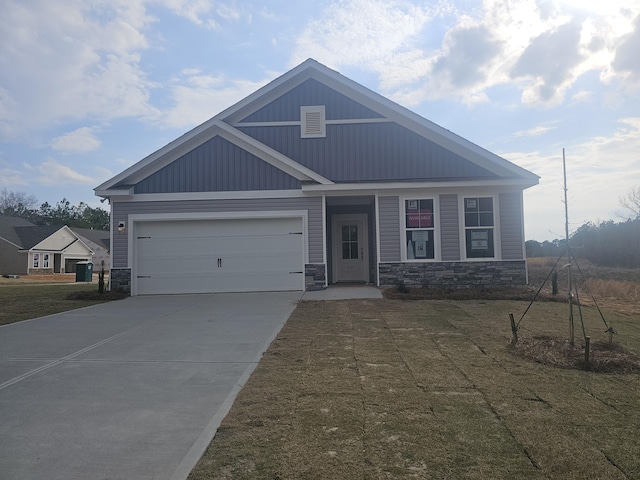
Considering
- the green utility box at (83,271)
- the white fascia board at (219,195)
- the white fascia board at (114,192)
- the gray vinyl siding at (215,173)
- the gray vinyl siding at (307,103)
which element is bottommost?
the green utility box at (83,271)

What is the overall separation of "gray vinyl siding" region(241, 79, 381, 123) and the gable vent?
0.16 meters

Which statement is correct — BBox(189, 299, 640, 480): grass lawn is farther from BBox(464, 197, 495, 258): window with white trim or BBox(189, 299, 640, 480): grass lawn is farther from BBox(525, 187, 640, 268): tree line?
BBox(525, 187, 640, 268): tree line

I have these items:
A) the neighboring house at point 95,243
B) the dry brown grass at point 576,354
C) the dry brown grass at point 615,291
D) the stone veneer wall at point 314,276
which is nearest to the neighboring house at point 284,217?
the stone veneer wall at point 314,276

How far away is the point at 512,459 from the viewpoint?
3.16m

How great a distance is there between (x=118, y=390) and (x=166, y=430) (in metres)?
1.33

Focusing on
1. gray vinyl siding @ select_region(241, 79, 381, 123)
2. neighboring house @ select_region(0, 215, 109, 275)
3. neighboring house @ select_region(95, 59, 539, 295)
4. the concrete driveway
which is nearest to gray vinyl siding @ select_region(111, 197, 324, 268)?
neighboring house @ select_region(95, 59, 539, 295)

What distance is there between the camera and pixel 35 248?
42844mm

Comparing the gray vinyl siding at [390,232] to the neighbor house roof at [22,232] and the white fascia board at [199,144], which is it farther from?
the neighbor house roof at [22,232]

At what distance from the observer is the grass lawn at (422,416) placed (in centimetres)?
308

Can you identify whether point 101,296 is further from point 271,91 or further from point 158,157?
point 271,91

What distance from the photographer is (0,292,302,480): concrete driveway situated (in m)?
3.34

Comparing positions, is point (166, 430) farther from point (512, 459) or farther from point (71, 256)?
point (71, 256)

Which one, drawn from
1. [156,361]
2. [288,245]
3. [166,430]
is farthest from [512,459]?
[288,245]

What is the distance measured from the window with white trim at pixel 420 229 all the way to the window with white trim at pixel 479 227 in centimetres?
100
